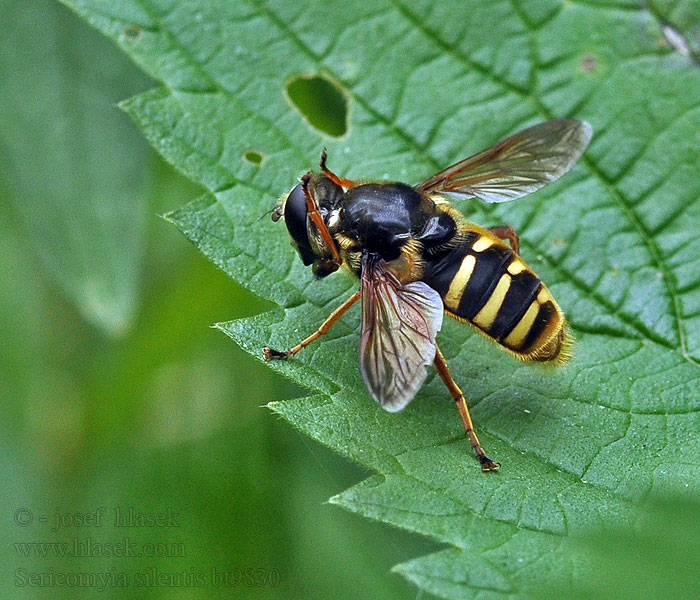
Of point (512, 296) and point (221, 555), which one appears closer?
point (512, 296)

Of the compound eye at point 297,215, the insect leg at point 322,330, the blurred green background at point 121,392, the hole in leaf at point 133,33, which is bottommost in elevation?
the blurred green background at point 121,392

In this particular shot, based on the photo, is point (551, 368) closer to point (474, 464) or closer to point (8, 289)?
point (474, 464)

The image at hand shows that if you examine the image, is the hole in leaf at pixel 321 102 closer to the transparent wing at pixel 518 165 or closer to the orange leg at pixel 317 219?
the transparent wing at pixel 518 165

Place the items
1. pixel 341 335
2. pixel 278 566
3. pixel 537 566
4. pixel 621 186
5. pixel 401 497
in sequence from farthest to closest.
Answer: pixel 621 186
pixel 278 566
pixel 341 335
pixel 401 497
pixel 537 566

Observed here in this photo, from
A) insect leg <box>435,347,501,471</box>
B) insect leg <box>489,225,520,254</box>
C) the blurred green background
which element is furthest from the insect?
the blurred green background

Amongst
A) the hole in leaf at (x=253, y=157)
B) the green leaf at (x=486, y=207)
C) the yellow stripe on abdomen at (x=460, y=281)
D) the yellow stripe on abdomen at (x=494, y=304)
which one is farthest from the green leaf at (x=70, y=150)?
the yellow stripe on abdomen at (x=494, y=304)

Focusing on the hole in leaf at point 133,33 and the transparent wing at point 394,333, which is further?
the hole in leaf at point 133,33

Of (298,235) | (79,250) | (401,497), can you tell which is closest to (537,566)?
(401,497)

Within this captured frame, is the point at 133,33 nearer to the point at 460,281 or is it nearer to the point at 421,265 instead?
the point at 421,265
